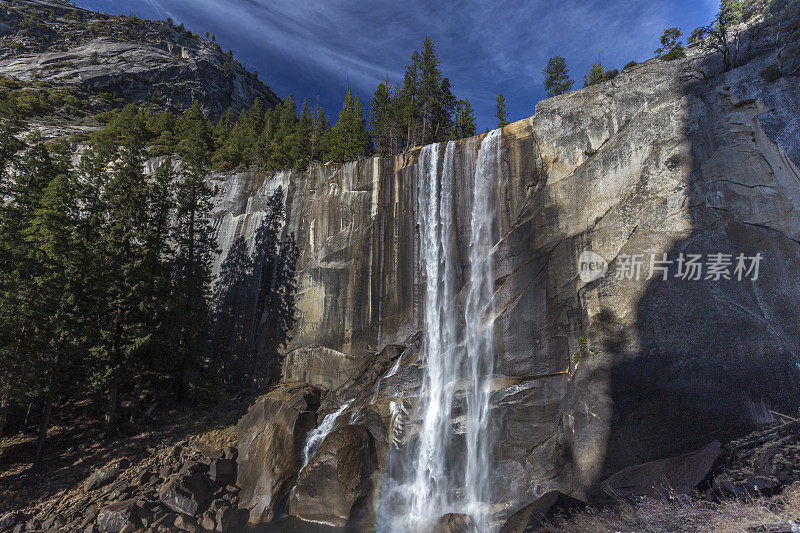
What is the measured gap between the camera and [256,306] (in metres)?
24.6

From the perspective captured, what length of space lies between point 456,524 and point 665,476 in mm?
6540

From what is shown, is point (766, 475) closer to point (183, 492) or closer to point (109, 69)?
point (183, 492)

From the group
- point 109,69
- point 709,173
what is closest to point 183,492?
point 709,173

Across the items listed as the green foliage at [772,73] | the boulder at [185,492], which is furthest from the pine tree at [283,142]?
the green foliage at [772,73]

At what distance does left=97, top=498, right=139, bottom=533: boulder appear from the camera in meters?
11.8

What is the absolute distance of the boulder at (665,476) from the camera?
9.20 m

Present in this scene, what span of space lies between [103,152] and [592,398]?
25518 mm

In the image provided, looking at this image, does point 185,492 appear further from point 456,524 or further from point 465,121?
point 465,121

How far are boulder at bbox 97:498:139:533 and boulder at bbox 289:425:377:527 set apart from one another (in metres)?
5.28

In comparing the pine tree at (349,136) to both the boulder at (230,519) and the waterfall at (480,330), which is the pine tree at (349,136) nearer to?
the waterfall at (480,330)

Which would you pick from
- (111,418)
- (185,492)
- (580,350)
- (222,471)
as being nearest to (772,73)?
(580,350)

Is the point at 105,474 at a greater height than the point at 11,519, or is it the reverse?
the point at 105,474

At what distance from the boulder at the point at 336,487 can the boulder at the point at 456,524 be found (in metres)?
3.20

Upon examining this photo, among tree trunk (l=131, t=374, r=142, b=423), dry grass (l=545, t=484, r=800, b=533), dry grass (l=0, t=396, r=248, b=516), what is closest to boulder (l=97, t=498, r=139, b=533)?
dry grass (l=0, t=396, r=248, b=516)
